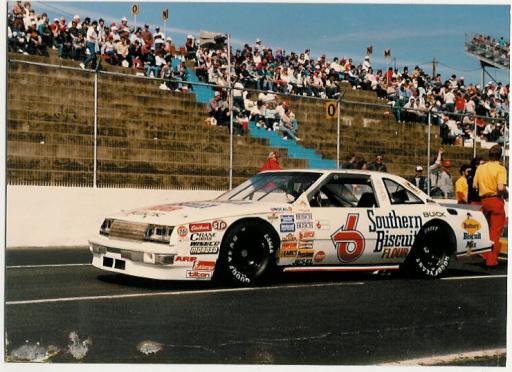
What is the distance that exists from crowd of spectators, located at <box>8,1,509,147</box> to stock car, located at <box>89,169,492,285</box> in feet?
14.3

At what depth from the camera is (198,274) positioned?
348 inches

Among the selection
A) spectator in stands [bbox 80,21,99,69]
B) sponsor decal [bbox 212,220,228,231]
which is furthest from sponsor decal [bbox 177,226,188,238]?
spectator in stands [bbox 80,21,99,69]

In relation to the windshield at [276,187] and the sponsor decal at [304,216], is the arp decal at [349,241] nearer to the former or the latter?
the sponsor decal at [304,216]

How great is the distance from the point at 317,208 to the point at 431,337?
277cm

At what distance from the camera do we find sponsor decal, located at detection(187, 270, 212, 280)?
8.77 metres

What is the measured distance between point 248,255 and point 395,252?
1977mm

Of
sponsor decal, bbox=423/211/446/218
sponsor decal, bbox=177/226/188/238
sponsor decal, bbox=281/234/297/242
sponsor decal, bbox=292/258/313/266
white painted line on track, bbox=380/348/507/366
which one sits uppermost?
sponsor decal, bbox=423/211/446/218

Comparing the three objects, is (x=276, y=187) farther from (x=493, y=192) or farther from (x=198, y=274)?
(x=493, y=192)

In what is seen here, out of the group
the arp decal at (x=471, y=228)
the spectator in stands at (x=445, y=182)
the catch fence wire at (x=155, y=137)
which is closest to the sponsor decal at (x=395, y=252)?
the arp decal at (x=471, y=228)

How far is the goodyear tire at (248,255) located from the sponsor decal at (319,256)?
53cm

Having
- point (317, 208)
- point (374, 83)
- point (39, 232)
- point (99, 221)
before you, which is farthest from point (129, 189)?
point (374, 83)

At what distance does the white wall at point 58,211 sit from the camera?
13.4 m

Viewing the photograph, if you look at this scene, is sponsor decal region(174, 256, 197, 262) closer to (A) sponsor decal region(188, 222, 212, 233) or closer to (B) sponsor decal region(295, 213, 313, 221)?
(A) sponsor decal region(188, 222, 212, 233)

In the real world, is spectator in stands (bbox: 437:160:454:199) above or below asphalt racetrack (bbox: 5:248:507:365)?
above
